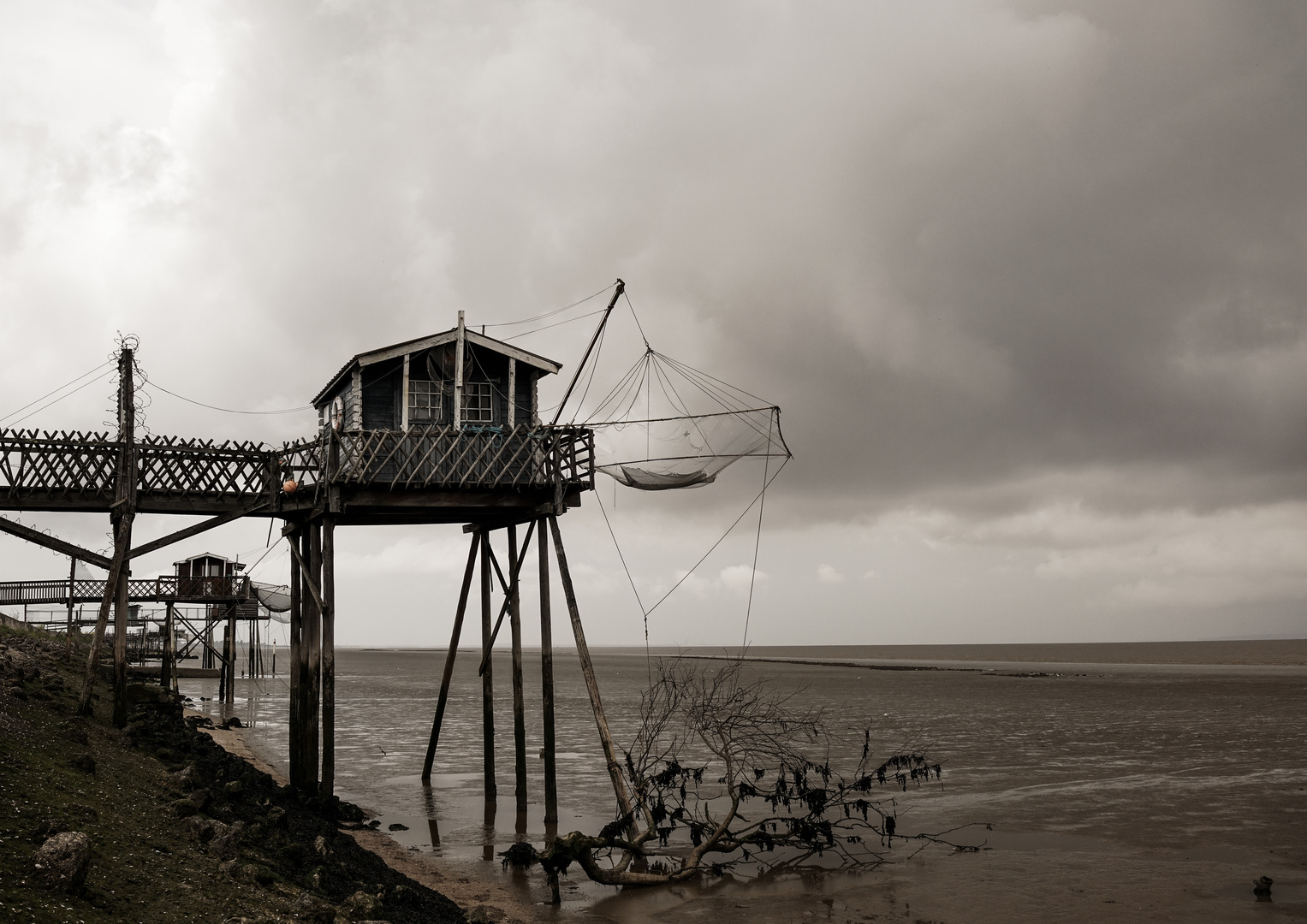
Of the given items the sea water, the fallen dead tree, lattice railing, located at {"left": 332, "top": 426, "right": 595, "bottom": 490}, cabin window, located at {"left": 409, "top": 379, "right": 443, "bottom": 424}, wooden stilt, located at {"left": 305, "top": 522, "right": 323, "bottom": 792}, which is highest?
cabin window, located at {"left": 409, "top": 379, "right": 443, "bottom": 424}

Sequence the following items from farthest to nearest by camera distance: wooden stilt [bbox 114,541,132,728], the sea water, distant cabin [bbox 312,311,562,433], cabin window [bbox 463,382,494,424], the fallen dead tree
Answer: cabin window [bbox 463,382,494,424]
distant cabin [bbox 312,311,562,433]
wooden stilt [bbox 114,541,132,728]
the fallen dead tree
the sea water

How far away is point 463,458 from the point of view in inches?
720

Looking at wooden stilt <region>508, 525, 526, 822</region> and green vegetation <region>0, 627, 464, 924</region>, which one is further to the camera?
wooden stilt <region>508, 525, 526, 822</region>

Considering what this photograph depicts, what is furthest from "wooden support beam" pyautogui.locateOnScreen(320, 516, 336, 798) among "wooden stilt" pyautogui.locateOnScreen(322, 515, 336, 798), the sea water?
the sea water

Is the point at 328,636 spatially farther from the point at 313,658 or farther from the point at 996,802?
the point at 996,802

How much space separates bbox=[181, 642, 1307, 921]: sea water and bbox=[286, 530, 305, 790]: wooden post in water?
68.3 inches

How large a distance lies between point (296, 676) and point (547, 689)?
5314 mm

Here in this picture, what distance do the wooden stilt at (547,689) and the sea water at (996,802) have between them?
38cm

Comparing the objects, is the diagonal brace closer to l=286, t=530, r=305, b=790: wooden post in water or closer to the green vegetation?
l=286, t=530, r=305, b=790: wooden post in water

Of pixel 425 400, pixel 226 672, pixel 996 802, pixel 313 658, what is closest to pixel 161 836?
pixel 313 658

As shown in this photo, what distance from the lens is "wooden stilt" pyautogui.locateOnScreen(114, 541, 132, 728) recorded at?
17.2 m

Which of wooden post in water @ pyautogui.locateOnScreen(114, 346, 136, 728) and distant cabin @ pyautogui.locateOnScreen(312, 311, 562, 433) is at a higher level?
distant cabin @ pyautogui.locateOnScreen(312, 311, 562, 433)

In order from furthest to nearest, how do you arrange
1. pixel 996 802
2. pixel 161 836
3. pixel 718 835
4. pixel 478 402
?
pixel 996 802
pixel 478 402
pixel 718 835
pixel 161 836

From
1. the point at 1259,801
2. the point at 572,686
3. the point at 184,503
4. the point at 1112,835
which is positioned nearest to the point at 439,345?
the point at 184,503
